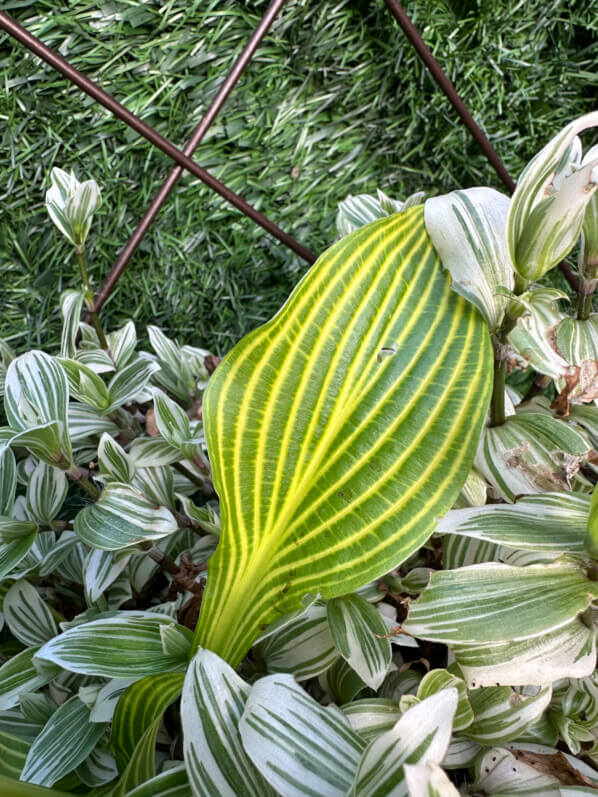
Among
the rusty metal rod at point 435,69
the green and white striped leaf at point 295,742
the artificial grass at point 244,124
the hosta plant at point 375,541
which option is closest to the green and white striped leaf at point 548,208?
the hosta plant at point 375,541

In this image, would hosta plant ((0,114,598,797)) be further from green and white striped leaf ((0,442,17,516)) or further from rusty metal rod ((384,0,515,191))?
rusty metal rod ((384,0,515,191))

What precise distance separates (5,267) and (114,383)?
0.29 meters

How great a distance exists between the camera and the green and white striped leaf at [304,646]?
353 millimetres

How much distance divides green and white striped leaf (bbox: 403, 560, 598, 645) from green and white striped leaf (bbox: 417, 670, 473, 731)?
48mm

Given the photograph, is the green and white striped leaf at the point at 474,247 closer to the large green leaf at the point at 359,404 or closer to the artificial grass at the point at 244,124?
the large green leaf at the point at 359,404

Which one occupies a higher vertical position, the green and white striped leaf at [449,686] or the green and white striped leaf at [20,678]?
the green and white striped leaf at [20,678]

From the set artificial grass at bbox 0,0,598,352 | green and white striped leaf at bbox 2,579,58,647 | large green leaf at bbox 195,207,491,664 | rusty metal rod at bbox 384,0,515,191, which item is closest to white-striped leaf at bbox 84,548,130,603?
green and white striped leaf at bbox 2,579,58,647

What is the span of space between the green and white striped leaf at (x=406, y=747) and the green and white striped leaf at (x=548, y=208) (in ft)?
0.61

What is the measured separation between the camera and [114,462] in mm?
420

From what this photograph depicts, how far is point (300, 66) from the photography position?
711mm

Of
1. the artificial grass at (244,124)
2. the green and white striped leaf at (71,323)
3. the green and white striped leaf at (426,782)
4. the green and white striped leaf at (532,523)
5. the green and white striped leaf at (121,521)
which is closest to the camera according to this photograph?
the green and white striped leaf at (426,782)

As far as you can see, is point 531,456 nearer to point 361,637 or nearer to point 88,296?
point 361,637

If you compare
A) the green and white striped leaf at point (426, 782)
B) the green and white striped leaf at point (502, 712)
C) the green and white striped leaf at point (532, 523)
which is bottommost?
the green and white striped leaf at point (502, 712)

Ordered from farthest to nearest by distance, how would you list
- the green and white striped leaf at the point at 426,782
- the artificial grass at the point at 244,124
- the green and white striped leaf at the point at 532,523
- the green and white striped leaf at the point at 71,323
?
the artificial grass at the point at 244,124
the green and white striped leaf at the point at 71,323
the green and white striped leaf at the point at 532,523
the green and white striped leaf at the point at 426,782
